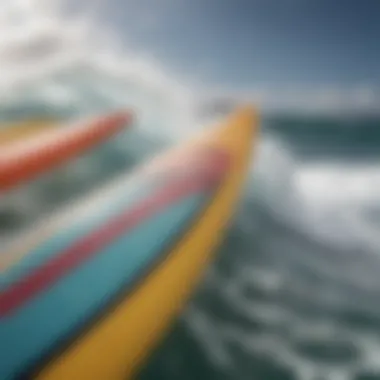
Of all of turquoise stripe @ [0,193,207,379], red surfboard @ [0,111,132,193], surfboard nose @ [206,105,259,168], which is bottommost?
turquoise stripe @ [0,193,207,379]

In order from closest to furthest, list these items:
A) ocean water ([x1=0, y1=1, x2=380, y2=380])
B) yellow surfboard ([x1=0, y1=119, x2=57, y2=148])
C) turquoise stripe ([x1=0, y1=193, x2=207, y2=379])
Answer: turquoise stripe ([x1=0, y1=193, x2=207, y2=379]) → ocean water ([x1=0, y1=1, x2=380, y2=380]) → yellow surfboard ([x1=0, y1=119, x2=57, y2=148])

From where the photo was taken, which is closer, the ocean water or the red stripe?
the red stripe

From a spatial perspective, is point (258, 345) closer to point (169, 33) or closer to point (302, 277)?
point (302, 277)

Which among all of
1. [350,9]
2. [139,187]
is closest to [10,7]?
[139,187]

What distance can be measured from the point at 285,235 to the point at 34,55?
397 mm

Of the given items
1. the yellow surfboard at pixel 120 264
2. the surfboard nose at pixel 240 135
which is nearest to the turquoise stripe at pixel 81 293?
the yellow surfboard at pixel 120 264

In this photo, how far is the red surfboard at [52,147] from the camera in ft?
2.62

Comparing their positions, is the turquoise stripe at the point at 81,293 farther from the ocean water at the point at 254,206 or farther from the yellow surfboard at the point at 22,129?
the yellow surfboard at the point at 22,129

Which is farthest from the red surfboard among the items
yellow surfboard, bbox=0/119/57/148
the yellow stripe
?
the yellow stripe

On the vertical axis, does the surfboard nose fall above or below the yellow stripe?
above

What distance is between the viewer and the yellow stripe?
2.01 feet

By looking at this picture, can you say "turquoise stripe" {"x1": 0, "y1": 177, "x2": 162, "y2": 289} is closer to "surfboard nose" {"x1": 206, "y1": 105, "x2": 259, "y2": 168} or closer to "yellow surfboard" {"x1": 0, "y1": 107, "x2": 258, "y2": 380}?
"yellow surfboard" {"x1": 0, "y1": 107, "x2": 258, "y2": 380}

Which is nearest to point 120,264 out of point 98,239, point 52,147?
point 98,239

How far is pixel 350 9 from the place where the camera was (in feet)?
3.15
